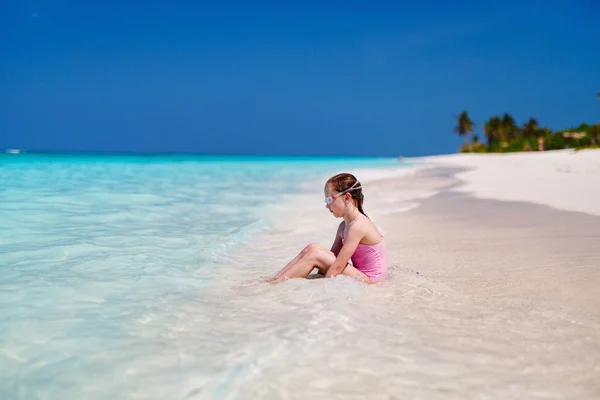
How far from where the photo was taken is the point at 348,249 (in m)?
4.48

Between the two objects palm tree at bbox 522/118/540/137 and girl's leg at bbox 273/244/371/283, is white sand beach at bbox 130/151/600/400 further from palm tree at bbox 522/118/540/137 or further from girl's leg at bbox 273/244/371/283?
palm tree at bbox 522/118/540/137

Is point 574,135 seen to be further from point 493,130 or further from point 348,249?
point 348,249

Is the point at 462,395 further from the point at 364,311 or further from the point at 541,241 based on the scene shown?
the point at 541,241

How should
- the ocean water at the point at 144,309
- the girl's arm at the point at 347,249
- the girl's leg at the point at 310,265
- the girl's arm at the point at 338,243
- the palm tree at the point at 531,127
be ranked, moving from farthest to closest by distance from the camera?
the palm tree at the point at 531,127
the girl's arm at the point at 338,243
the girl's leg at the point at 310,265
the girl's arm at the point at 347,249
the ocean water at the point at 144,309

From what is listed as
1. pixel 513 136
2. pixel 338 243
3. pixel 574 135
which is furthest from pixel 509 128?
pixel 338 243

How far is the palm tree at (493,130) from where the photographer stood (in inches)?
3767

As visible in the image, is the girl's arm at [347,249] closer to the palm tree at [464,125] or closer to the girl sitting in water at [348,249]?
the girl sitting in water at [348,249]

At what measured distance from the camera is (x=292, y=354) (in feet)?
9.73

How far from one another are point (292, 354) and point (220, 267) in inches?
108

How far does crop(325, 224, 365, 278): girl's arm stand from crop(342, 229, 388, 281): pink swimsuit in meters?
0.19

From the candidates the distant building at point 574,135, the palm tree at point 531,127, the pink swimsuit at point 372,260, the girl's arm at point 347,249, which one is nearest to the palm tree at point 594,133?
the distant building at point 574,135

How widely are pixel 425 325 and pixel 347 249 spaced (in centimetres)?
118

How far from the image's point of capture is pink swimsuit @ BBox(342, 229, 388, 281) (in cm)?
466

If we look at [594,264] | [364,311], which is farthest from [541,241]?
[364,311]
